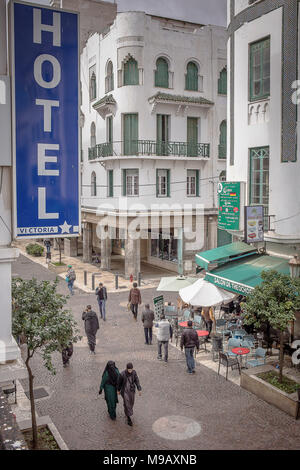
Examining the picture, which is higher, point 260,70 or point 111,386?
point 260,70

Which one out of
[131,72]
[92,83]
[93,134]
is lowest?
[93,134]

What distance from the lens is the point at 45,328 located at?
8.87 m

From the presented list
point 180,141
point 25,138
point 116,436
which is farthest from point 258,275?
point 180,141

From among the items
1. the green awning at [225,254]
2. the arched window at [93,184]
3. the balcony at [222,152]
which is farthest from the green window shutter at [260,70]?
the arched window at [93,184]

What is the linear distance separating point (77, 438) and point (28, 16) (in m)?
8.14

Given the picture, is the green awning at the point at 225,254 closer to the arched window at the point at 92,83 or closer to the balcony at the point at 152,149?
the balcony at the point at 152,149

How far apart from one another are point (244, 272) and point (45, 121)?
9831mm

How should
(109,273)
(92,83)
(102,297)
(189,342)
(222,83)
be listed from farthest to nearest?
(92,83) → (109,273) → (222,83) → (102,297) → (189,342)

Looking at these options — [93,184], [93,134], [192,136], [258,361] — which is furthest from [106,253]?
[258,361]

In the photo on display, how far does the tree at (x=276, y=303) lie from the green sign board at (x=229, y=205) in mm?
5210

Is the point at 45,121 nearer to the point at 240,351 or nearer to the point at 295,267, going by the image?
the point at 240,351

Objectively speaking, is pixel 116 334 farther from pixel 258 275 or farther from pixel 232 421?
pixel 232 421

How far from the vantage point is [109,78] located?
28.7 meters
